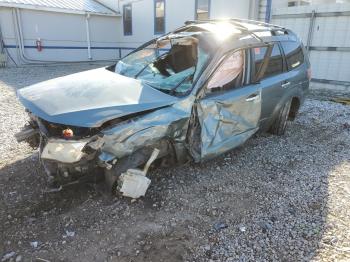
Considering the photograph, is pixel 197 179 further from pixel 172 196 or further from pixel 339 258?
pixel 339 258

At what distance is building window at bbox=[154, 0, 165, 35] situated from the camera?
13.5m

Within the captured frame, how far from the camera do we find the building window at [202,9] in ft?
36.9

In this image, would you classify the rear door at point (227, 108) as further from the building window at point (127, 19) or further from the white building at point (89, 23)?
the building window at point (127, 19)

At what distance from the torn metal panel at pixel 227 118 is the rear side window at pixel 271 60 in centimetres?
37

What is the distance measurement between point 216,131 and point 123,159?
1.19 metres

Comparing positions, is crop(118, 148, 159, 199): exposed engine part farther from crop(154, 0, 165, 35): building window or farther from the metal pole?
crop(154, 0, 165, 35): building window

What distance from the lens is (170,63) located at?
4219 millimetres

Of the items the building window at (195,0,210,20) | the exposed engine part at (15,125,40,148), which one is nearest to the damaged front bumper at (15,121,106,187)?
the exposed engine part at (15,125,40,148)

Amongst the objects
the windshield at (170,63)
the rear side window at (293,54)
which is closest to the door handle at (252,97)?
the windshield at (170,63)

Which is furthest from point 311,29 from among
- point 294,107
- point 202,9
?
point 294,107

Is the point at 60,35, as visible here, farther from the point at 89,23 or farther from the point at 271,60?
the point at 271,60

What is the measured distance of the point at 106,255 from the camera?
8.33ft

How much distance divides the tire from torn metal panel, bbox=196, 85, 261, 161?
0.87 meters

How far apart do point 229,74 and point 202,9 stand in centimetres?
862
